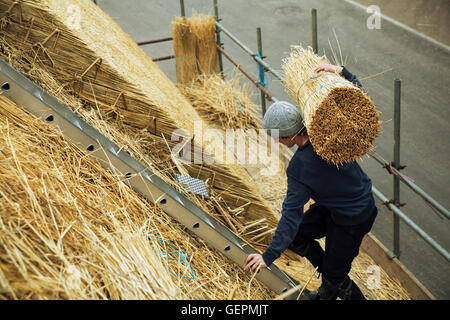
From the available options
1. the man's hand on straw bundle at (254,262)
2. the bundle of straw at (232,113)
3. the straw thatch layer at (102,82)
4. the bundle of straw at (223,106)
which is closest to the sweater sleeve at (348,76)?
the straw thatch layer at (102,82)

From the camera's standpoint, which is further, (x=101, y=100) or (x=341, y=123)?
(x=101, y=100)

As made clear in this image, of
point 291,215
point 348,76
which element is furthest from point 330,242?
point 348,76

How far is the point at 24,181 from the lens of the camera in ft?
5.11

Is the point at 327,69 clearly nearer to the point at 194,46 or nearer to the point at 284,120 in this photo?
the point at 284,120

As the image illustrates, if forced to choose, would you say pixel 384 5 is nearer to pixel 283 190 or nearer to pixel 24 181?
pixel 283 190

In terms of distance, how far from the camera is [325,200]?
2.24 meters

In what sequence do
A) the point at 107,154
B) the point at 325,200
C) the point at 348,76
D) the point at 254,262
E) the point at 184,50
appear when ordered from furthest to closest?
the point at 184,50 < the point at 348,76 < the point at 325,200 < the point at 254,262 < the point at 107,154

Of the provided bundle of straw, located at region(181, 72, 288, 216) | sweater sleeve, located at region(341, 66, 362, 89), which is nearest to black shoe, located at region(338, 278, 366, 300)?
sweater sleeve, located at region(341, 66, 362, 89)

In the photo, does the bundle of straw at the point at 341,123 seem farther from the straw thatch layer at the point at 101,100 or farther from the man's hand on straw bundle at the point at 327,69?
the straw thatch layer at the point at 101,100

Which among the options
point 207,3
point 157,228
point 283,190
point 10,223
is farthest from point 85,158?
point 207,3

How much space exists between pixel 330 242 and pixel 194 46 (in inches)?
128

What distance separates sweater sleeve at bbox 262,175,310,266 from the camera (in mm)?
2078

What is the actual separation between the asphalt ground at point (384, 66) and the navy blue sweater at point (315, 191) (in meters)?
1.07

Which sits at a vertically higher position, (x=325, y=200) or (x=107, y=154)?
(x=107, y=154)
